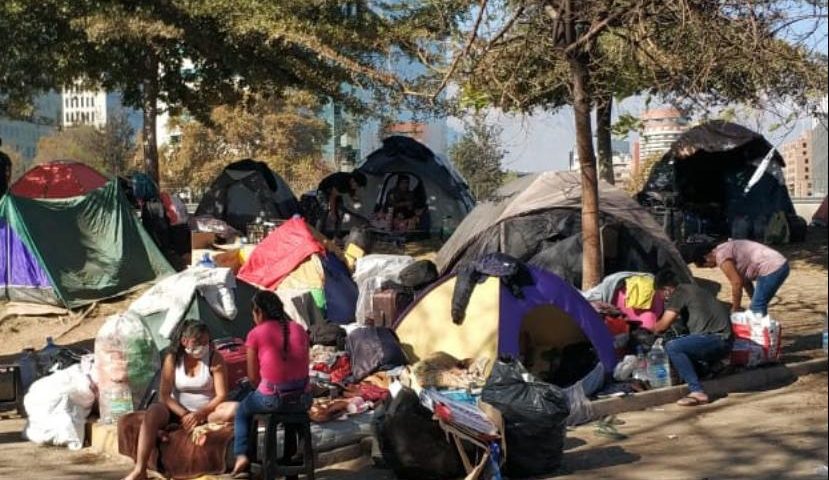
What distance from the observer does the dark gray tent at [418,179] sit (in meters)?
21.9

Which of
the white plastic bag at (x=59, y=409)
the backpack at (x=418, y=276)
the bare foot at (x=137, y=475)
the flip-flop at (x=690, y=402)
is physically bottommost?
the bare foot at (x=137, y=475)

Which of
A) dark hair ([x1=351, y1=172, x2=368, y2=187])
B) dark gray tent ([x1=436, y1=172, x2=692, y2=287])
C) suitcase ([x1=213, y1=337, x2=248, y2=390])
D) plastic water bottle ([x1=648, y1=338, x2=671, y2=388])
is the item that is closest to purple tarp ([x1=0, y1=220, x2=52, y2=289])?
dark gray tent ([x1=436, y1=172, x2=692, y2=287])

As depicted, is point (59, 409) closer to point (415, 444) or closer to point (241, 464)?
point (241, 464)

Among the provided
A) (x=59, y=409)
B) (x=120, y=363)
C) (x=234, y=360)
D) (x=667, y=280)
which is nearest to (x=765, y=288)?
(x=667, y=280)

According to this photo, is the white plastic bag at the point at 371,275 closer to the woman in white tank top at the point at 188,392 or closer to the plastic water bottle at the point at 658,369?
the plastic water bottle at the point at 658,369

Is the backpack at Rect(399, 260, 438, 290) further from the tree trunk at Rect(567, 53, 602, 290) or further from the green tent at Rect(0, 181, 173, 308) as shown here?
the green tent at Rect(0, 181, 173, 308)

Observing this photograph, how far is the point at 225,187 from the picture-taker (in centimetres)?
2127

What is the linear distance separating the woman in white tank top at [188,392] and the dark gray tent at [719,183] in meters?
13.4

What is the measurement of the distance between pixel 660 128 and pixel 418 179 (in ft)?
17.1

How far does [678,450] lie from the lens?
747cm

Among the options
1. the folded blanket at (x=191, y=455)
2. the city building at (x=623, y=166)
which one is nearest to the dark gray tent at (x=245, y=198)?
the city building at (x=623, y=166)

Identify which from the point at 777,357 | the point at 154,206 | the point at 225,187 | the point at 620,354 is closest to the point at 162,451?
the point at 620,354

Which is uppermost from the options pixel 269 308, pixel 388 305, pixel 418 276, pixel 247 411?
pixel 418 276

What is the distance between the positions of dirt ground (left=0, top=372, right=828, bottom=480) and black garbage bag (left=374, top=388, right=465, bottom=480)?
0.35 metres
